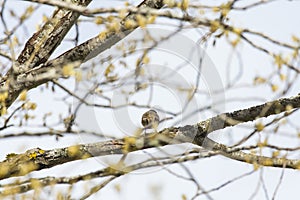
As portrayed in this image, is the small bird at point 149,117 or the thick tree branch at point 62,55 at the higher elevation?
the thick tree branch at point 62,55

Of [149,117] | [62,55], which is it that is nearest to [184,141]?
[149,117]

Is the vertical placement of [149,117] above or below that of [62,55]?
below

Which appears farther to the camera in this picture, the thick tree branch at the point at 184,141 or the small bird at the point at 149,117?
the small bird at the point at 149,117

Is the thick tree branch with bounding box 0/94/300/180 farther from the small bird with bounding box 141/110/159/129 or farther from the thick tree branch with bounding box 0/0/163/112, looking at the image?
the thick tree branch with bounding box 0/0/163/112

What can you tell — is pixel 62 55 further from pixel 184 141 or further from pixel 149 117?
pixel 184 141

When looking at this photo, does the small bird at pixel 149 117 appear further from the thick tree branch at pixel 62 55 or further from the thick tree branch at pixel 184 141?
the thick tree branch at pixel 62 55

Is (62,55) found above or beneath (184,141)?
above

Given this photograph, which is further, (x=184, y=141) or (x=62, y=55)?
(x=62, y=55)

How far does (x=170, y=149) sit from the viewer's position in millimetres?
2027

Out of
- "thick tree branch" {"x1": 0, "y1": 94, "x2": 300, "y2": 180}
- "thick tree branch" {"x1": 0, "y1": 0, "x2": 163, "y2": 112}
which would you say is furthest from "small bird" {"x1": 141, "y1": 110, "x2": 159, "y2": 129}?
"thick tree branch" {"x1": 0, "y1": 0, "x2": 163, "y2": 112}

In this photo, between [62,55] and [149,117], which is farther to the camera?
[62,55]

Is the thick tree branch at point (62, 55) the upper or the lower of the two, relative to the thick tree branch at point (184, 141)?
upper

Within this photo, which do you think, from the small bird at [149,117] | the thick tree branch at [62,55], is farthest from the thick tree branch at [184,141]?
the thick tree branch at [62,55]

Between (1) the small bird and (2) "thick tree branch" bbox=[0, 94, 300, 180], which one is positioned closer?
(2) "thick tree branch" bbox=[0, 94, 300, 180]
